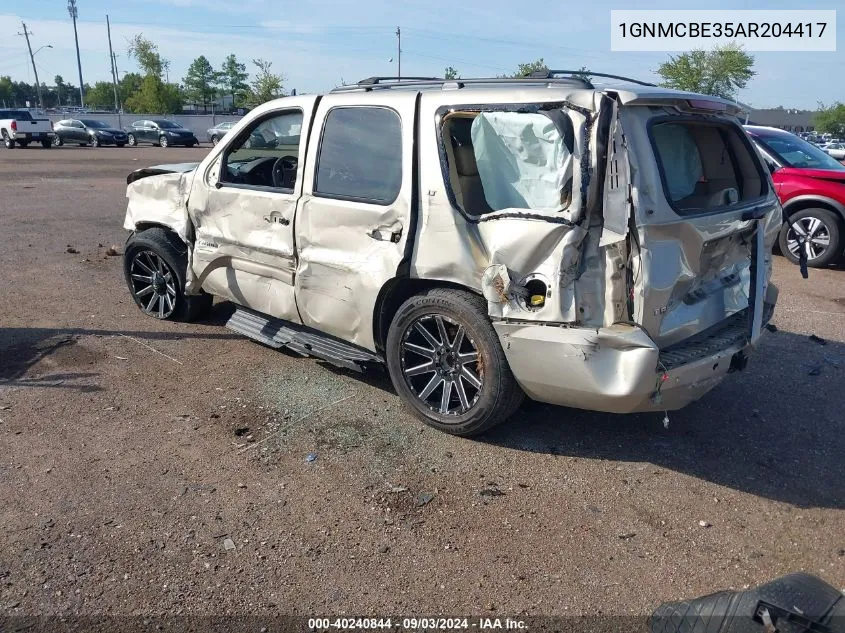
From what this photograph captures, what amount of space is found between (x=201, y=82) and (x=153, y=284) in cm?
9197

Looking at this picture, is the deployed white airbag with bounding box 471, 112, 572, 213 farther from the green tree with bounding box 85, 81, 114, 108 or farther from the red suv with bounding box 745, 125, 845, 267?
the green tree with bounding box 85, 81, 114, 108

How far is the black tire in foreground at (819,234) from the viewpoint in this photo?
28.8 feet

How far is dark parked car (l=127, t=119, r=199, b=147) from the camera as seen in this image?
3894 cm

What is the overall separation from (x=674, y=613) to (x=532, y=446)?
1533 millimetres

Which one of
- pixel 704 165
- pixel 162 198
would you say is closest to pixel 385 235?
pixel 704 165

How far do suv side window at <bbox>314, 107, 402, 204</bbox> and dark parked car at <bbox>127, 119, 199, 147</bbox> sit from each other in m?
37.5

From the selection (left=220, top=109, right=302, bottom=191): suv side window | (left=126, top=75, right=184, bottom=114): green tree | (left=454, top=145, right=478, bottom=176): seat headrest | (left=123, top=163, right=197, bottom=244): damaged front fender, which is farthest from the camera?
(left=126, top=75, right=184, bottom=114): green tree

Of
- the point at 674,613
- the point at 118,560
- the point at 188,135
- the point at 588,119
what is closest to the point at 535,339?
the point at 588,119

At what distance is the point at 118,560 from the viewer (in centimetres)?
309

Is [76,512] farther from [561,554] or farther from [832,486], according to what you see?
[832,486]

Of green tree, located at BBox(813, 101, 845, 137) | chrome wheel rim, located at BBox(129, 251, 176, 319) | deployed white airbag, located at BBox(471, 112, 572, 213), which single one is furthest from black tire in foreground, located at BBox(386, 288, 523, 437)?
green tree, located at BBox(813, 101, 845, 137)

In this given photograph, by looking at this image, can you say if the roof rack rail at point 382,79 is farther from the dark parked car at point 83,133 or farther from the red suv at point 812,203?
the dark parked car at point 83,133

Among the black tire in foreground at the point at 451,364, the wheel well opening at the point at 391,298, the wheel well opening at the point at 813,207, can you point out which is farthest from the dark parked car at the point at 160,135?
the black tire in foreground at the point at 451,364

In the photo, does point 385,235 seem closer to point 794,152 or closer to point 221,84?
point 794,152
